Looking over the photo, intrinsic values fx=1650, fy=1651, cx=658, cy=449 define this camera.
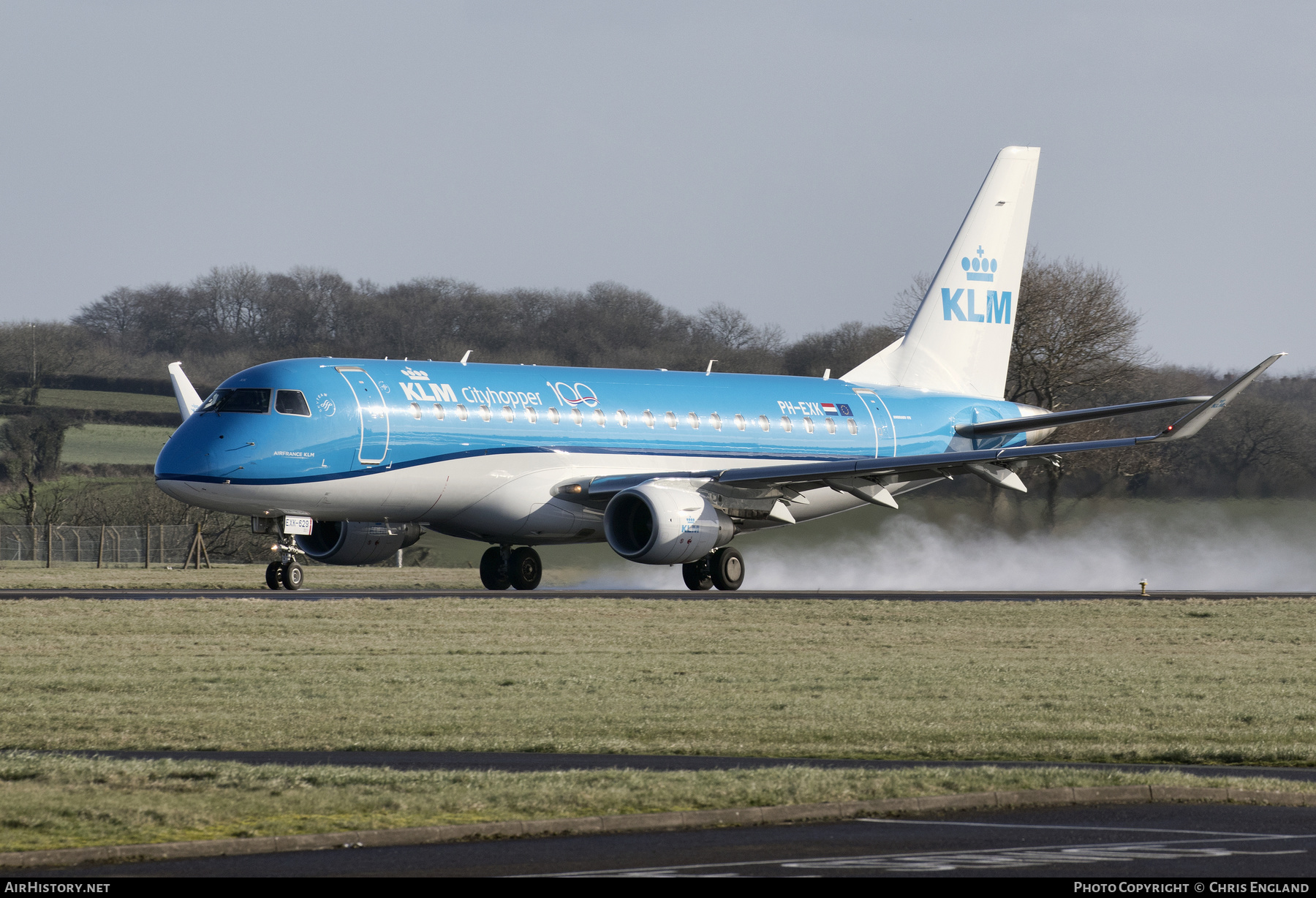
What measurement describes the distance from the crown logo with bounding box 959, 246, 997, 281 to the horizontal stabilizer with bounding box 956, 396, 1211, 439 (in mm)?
3982

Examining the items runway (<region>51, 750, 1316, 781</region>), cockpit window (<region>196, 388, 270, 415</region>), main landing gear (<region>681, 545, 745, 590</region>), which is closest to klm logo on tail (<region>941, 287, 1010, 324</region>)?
main landing gear (<region>681, 545, 745, 590</region>)

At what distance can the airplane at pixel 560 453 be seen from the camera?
29.8 m

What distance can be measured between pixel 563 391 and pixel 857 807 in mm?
23515

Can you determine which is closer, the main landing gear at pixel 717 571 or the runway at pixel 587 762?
the runway at pixel 587 762

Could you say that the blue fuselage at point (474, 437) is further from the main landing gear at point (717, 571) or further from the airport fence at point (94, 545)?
the airport fence at point (94, 545)

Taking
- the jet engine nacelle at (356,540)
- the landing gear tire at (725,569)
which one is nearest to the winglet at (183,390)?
the jet engine nacelle at (356,540)

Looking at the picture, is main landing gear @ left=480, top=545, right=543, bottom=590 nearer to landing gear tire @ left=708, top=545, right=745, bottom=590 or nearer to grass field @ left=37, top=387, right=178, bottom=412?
landing gear tire @ left=708, top=545, right=745, bottom=590

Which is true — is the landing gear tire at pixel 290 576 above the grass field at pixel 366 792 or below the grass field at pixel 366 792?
above

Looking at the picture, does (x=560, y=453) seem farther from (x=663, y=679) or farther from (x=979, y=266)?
(x=979, y=266)

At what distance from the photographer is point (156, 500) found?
2569 inches

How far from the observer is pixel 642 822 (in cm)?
1012

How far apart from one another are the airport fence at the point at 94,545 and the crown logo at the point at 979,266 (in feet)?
89.3

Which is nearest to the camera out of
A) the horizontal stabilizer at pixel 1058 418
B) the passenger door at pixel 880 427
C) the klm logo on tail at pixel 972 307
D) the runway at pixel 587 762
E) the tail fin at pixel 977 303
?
the runway at pixel 587 762

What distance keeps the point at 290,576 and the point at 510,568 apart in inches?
214
